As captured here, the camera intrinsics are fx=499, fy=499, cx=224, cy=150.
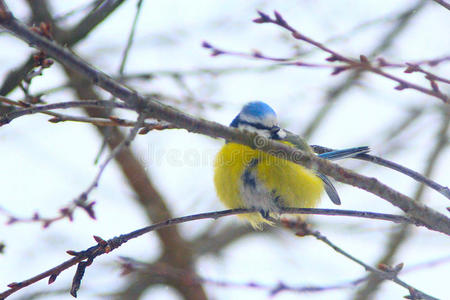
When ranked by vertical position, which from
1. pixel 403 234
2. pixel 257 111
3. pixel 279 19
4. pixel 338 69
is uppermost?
pixel 403 234

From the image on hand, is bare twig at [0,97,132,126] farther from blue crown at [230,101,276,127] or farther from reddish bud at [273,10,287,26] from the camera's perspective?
blue crown at [230,101,276,127]

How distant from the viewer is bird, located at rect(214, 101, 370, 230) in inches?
129

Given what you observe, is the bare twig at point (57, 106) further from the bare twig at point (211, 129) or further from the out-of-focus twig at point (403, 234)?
the out-of-focus twig at point (403, 234)

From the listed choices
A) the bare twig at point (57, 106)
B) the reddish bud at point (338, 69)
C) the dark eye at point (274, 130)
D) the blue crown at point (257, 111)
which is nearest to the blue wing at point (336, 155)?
the dark eye at point (274, 130)

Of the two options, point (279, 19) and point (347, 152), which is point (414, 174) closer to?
point (347, 152)

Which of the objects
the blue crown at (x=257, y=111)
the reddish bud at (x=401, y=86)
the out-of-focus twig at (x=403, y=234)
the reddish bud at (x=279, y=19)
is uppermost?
the out-of-focus twig at (x=403, y=234)

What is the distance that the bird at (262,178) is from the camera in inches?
129

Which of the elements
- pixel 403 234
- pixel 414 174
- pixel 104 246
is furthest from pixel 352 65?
pixel 403 234

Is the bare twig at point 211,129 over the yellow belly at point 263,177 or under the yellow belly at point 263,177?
under

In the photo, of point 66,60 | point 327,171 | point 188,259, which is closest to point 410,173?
point 327,171

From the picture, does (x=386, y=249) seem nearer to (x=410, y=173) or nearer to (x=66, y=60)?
(x=410, y=173)

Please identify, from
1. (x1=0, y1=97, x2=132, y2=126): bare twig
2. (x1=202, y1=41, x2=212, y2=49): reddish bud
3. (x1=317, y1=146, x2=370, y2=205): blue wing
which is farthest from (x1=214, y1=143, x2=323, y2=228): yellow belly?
(x1=0, y1=97, x2=132, y2=126): bare twig

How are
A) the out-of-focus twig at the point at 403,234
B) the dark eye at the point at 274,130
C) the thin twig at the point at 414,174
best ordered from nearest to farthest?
the thin twig at the point at 414,174 < the dark eye at the point at 274,130 < the out-of-focus twig at the point at 403,234

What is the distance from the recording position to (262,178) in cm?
326
